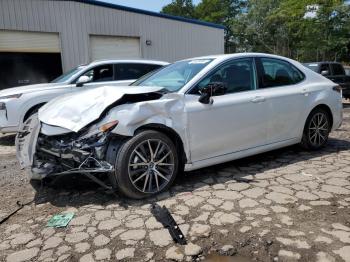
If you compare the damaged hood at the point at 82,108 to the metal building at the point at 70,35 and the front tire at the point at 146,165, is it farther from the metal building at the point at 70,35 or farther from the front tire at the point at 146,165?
the metal building at the point at 70,35

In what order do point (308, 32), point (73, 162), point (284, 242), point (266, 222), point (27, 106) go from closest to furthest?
point (284, 242)
point (266, 222)
point (73, 162)
point (27, 106)
point (308, 32)

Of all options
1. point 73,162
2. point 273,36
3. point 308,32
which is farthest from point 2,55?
point 273,36

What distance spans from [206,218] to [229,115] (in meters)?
1.53

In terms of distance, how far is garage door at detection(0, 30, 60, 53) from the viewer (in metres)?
12.4

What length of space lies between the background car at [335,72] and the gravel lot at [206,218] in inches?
327

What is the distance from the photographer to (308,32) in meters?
25.8

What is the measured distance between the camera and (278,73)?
5.32 meters

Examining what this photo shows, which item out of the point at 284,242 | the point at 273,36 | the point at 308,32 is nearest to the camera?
the point at 284,242

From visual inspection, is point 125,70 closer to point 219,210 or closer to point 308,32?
point 219,210

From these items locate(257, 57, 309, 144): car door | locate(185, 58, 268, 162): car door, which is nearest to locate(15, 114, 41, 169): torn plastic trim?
locate(185, 58, 268, 162): car door

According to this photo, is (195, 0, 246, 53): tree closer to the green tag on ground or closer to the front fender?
the front fender

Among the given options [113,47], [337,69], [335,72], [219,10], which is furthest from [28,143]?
[219,10]

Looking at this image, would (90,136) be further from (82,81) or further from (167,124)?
(82,81)

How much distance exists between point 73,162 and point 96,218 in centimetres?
69
